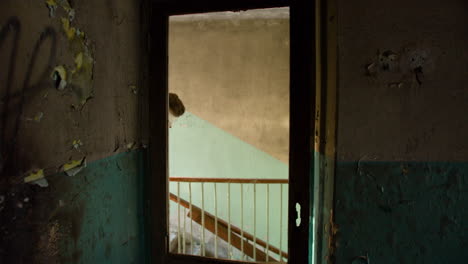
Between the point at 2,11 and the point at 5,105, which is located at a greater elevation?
the point at 2,11

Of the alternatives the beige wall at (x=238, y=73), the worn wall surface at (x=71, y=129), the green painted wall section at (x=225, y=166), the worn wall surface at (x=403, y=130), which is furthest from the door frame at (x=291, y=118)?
the green painted wall section at (x=225, y=166)

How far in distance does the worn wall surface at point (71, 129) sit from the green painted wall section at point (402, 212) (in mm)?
1074

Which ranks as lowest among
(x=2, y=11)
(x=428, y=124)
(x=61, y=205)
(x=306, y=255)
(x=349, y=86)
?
(x=306, y=255)

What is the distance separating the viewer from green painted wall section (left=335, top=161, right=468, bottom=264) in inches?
44.6

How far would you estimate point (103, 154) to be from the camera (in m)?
1.15

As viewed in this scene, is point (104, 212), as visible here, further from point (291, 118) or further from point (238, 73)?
point (238, 73)

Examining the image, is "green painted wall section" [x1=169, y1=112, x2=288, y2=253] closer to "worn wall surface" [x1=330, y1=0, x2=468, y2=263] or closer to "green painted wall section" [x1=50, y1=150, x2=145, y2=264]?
"green painted wall section" [x1=50, y1=150, x2=145, y2=264]

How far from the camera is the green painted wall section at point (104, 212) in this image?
952mm

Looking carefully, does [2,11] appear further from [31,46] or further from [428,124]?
[428,124]

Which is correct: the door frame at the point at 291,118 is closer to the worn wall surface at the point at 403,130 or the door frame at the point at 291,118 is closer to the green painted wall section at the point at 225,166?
the worn wall surface at the point at 403,130

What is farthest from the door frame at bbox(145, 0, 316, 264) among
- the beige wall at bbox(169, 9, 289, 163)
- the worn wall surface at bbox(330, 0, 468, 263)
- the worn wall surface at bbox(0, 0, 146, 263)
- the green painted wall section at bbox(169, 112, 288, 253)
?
the green painted wall section at bbox(169, 112, 288, 253)

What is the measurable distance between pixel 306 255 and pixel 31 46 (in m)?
1.54

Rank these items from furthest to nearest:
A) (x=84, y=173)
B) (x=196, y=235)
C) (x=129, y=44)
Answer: (x=196, y=235) → (x=129, y=44) → (x=84, y=173)

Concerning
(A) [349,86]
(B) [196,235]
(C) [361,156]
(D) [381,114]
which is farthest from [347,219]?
(B) [196,235]
